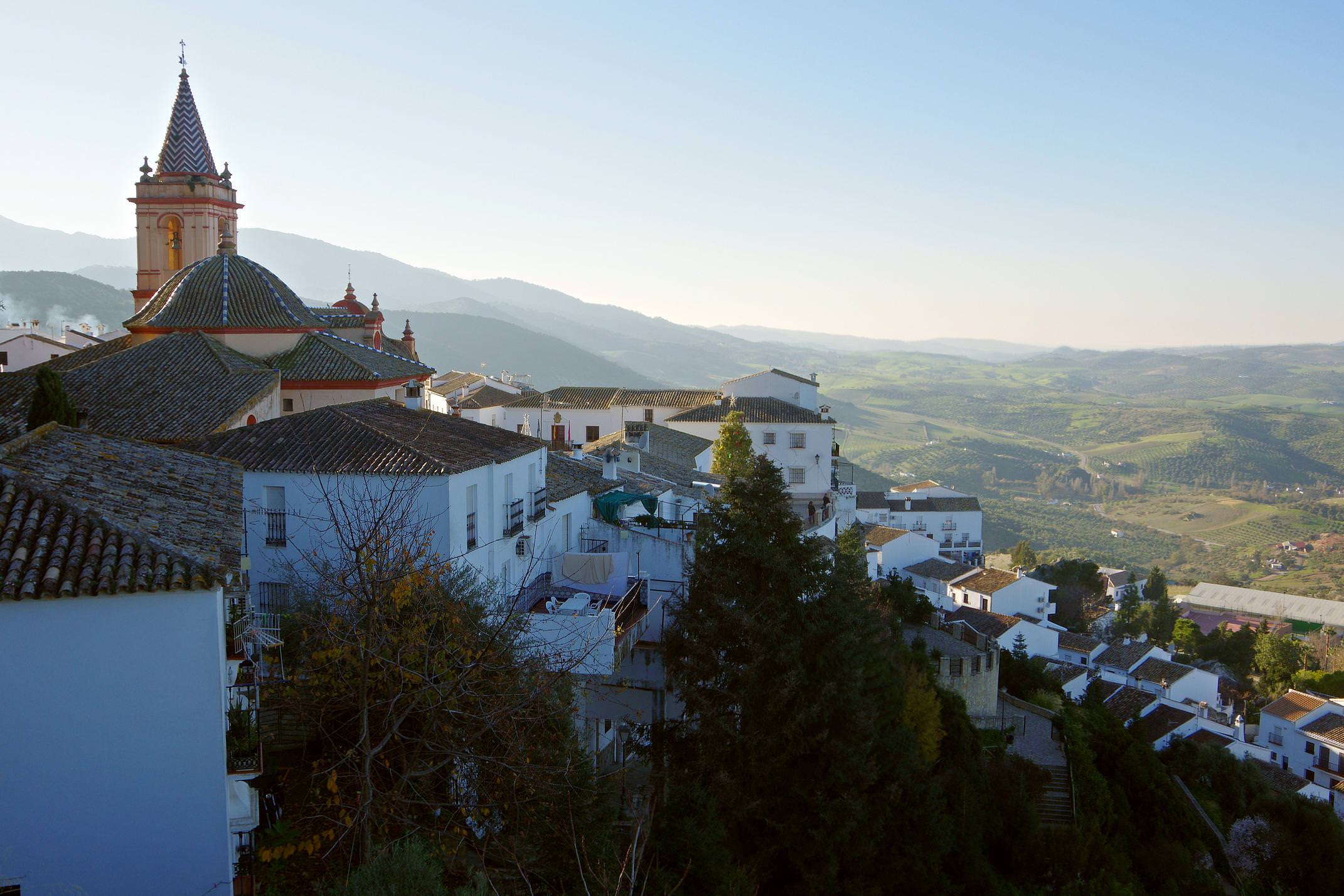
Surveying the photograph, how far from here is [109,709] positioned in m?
8.27

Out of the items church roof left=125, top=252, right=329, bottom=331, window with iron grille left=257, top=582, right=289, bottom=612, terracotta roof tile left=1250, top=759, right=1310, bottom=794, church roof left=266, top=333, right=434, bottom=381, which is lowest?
terracotta roof tile left=1250, top=759, right=1310, bottom=794

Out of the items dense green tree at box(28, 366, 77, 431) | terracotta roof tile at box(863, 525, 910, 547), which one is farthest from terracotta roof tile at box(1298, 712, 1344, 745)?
dense green tree at box(28, 366, 77, 431)

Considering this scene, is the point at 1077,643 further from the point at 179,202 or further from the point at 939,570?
the point at 179,202

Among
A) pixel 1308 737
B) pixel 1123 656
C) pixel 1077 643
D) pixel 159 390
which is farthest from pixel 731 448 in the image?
pixel 1308 737

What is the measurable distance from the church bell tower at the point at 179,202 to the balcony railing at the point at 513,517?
27.8 meters

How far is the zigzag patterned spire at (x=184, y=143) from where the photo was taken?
39062 millimetres

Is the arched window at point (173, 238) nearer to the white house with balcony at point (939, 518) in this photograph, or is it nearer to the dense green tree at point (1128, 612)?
the white house with balcony at point (939, 518)

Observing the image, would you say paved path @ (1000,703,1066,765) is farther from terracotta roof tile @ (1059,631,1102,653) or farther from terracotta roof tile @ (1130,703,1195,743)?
terracotta roof tile @ (1059,631,1102,653)

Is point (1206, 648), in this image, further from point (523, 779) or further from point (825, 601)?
point (523, 779)

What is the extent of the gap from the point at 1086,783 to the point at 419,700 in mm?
19526

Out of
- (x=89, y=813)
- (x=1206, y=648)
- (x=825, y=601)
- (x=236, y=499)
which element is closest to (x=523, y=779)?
(x=89, y=813)

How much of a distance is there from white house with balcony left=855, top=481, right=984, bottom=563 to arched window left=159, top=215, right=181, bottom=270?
40552 mm

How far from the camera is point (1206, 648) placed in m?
56.1

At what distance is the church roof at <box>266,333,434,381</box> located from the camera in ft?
83.6
